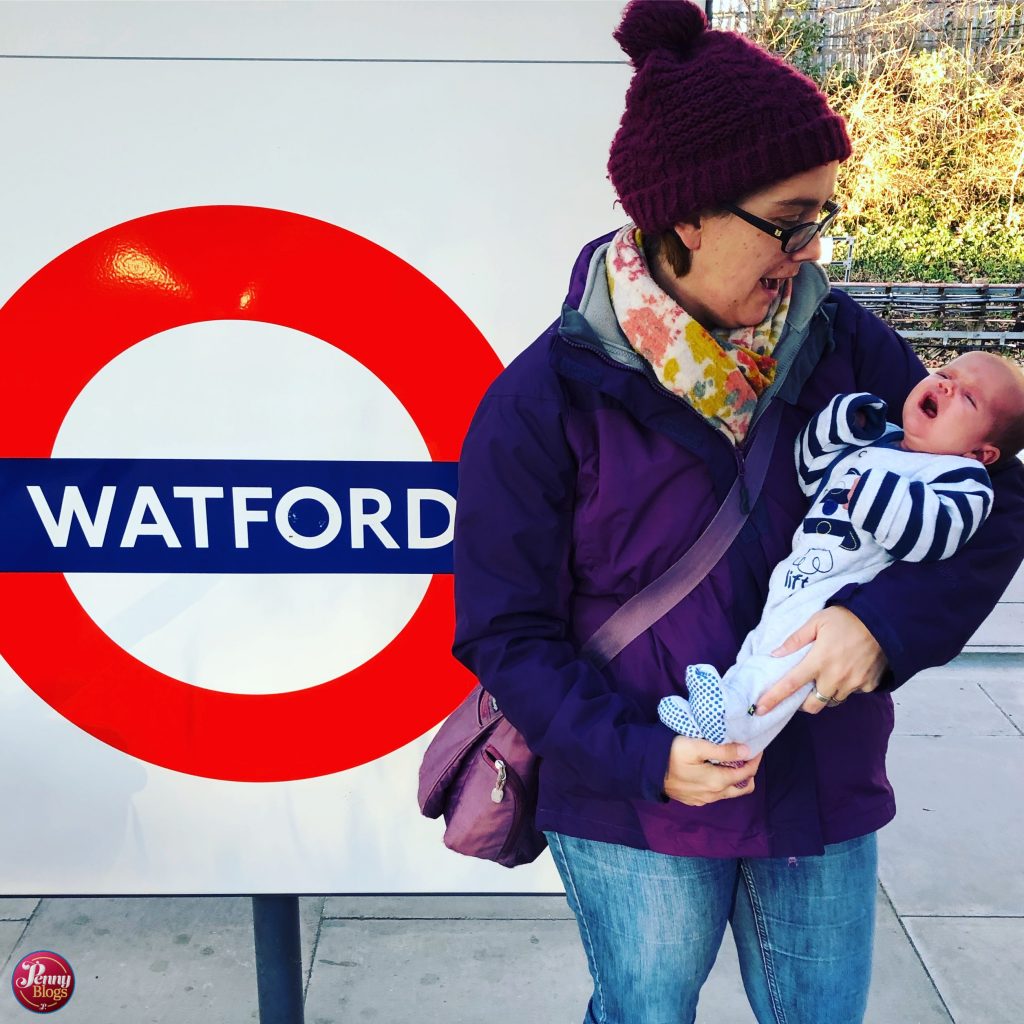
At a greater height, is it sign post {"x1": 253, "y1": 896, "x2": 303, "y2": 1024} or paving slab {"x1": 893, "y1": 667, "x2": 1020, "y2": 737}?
sign post {"x1": 253, "y1": 896, "x2": 303, "y2": 1024}

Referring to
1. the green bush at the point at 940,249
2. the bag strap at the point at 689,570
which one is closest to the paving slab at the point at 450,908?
the bag strap at the point at 689,570

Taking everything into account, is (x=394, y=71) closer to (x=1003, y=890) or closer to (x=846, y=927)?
(x=846, y=927)

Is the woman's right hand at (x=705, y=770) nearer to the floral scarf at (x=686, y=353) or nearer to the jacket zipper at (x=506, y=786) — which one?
the jacket zipper at (x=506, y=786)

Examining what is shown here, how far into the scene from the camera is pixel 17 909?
7.93 feet

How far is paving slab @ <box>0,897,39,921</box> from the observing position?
2.39 m

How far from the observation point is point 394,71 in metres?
1.45

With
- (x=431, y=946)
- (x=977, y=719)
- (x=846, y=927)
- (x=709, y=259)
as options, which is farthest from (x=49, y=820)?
(x=977, y=719)

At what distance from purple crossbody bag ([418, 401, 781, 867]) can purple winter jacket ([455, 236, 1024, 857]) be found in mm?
17

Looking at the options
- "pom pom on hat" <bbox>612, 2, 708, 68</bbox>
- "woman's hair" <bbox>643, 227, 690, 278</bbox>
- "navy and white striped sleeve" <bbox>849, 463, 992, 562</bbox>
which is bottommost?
"navy and white striped sleeve" <bbox>849, 463, 992, 562</bbox>

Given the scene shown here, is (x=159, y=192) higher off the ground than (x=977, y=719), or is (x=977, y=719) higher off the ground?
(x=159, y=192)

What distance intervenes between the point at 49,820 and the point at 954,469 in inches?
57.6

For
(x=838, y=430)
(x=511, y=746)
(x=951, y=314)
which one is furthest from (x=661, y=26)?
(x=951, y=314)

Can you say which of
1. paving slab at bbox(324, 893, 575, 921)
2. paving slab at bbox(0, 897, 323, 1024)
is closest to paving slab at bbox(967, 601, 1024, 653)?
paving slab at bbox(324, 893, 575, 921)

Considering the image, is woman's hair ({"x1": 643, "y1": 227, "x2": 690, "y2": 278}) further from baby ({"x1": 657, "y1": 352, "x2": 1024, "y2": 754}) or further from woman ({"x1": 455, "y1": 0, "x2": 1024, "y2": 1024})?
baby ({"x1": 657, "y1": 352, "x2": 1024, "y2": 754})
